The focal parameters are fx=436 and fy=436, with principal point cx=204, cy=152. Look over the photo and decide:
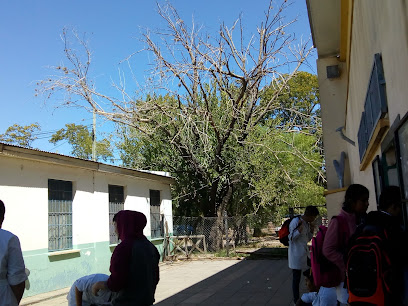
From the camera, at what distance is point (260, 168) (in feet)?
58.3

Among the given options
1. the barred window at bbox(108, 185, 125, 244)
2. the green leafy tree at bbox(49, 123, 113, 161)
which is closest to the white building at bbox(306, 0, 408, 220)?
the barred window at bbox(108, 185, 125, 244)

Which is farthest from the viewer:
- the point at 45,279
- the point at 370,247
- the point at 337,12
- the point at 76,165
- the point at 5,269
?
the point at 76,165

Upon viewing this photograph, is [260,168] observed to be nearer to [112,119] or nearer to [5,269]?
[112,119]

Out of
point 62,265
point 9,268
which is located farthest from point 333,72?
point 62,265

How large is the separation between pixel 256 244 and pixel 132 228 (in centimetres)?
1868

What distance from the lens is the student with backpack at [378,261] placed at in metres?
2.31

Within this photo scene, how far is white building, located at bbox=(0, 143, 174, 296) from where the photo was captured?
9.79m

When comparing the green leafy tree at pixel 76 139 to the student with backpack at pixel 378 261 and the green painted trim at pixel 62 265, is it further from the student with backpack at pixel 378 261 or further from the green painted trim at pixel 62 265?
the student with backpack at pixel 378 261

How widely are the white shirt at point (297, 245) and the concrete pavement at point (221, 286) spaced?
1559 millimetres

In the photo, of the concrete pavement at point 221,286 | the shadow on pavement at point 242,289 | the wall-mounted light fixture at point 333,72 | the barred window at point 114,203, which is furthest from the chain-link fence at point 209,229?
the wall-mounted light fixture at point 333,72

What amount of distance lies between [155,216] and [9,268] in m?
13.3

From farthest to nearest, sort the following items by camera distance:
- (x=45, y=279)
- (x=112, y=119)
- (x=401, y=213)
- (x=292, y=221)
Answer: (x=112, y=119), (x=45, y=279), (x=292, y=221), (x=401, y=213)

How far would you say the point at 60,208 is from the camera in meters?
11.3

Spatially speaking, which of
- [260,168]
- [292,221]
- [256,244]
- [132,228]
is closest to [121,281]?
[132,228]
